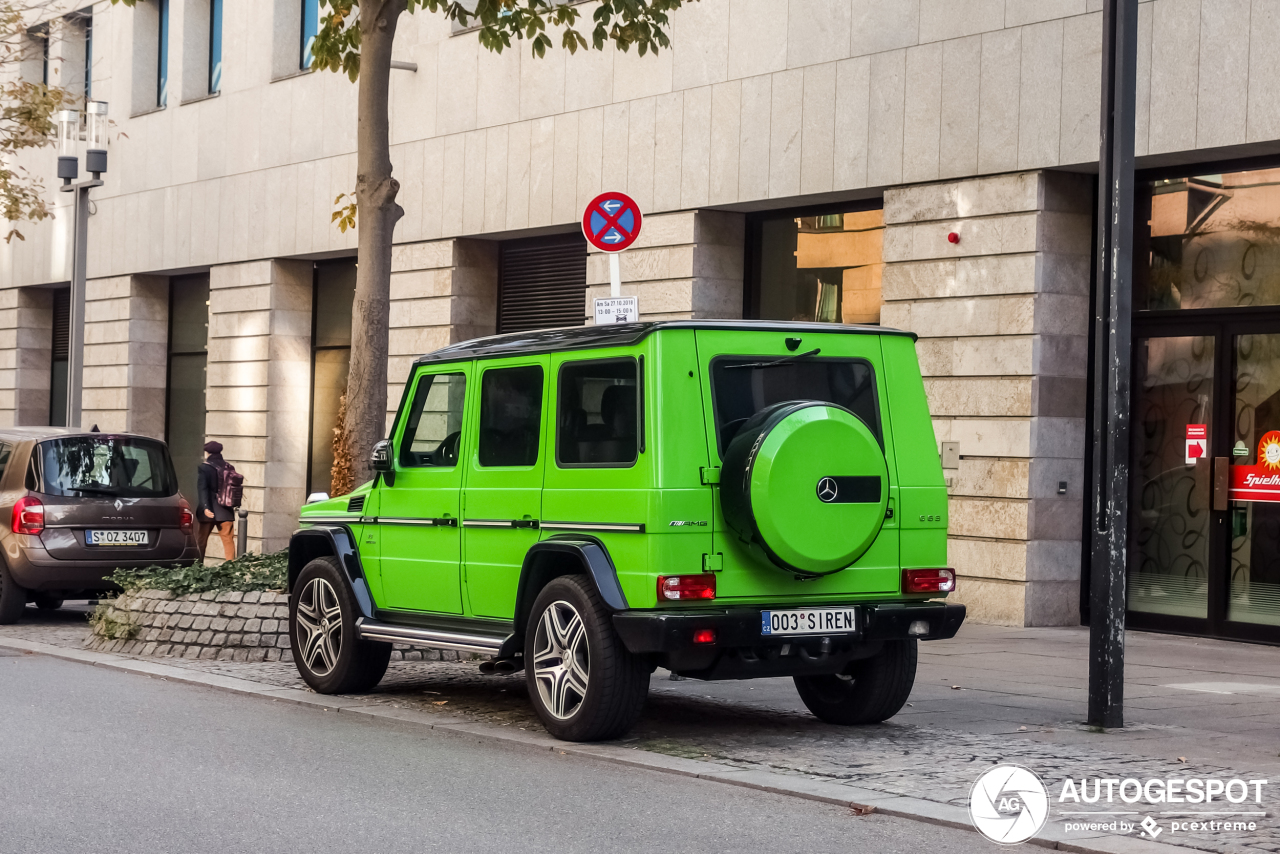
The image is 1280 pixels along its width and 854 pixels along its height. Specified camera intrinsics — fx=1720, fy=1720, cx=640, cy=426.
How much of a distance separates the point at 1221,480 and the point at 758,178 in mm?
5640

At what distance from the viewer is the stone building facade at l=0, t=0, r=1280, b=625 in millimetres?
14438

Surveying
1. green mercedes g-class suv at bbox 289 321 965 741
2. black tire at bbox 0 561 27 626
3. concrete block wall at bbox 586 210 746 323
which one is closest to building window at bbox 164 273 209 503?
concrete block wall at bbox 586 210 746 323

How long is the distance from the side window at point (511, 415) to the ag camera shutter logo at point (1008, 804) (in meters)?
2.87

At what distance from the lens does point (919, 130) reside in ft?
50.9

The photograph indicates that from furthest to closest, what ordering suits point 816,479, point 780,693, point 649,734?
point 780,693, point 649,734, point 816,479

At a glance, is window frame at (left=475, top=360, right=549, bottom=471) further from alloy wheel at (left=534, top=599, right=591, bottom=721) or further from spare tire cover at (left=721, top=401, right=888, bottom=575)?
spare tire cover at (left=721, top=401, right=888, bottom=575)

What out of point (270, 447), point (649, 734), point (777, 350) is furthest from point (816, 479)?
point (270, 447)

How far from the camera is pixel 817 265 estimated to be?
678 inches

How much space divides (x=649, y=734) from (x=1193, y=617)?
6939 mm

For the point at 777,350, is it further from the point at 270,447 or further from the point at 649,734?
the point at 270,447

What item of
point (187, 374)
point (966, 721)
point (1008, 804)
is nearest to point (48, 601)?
point (966, 721)

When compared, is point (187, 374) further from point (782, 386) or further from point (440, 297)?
point (782, 386)

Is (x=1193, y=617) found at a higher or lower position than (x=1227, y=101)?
lower

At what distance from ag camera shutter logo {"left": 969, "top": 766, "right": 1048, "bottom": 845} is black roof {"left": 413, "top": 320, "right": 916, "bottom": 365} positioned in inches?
90.3
